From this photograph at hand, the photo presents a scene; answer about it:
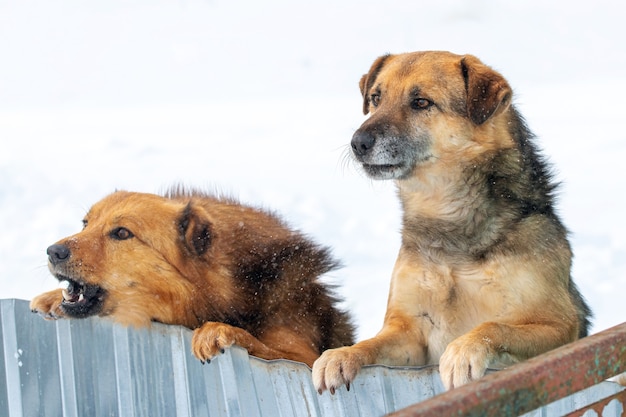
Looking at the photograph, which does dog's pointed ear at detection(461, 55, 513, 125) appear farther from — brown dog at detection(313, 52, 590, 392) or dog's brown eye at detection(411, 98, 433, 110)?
dog's brown eye at detection(411, 98, 433, 110)

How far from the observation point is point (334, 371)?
10.4 feet

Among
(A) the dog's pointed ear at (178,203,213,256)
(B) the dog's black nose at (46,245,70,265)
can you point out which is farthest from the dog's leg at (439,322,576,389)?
(B) the dog's black nose at (46,245,70,265)

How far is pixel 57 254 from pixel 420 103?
70.3 inches

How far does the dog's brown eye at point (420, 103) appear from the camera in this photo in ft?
12.9

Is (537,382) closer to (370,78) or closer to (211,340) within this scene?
(211,340)

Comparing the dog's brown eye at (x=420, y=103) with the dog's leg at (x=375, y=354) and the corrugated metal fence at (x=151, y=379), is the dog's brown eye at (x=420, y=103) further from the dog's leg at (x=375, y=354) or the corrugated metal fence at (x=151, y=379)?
the corrugated metal fence at (x=151, y=379)

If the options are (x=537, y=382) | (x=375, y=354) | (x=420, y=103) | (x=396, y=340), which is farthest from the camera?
(x=420, y=103)

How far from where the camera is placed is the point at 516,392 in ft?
5.62

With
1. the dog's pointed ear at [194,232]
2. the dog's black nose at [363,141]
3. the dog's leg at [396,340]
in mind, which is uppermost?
the dog's black nose at [363,141]

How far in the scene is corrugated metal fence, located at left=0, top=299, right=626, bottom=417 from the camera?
3215mm

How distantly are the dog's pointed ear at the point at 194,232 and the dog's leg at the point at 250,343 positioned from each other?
1.67 ft

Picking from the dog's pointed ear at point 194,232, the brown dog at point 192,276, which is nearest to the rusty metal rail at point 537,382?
the brown dog at point 192,276

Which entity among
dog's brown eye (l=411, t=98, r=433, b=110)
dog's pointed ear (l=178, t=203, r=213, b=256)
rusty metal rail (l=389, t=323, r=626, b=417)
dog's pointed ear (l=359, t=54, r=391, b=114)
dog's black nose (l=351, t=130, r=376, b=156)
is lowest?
rusty metal rail (l=389, t=323, r=626, b=417)

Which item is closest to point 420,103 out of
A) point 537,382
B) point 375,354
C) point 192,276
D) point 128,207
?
point 375,354
